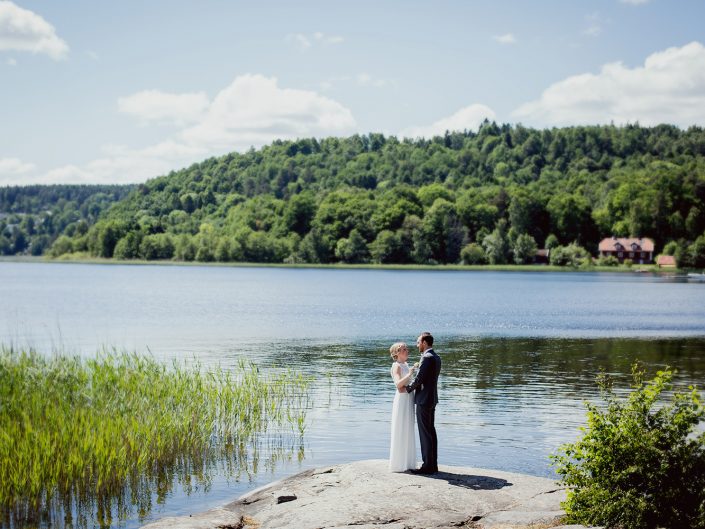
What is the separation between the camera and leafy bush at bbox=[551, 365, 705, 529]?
34.7 ft

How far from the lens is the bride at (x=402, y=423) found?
14.0 meters

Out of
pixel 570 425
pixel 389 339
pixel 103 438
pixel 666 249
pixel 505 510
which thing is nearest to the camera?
pixel 505 510

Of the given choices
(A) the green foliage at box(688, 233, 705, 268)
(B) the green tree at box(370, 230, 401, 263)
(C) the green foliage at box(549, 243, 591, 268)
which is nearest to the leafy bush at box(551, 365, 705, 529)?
(A) the green foliage at box(688, 233, 705, 268)

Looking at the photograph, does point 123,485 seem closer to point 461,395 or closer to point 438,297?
point 461,395

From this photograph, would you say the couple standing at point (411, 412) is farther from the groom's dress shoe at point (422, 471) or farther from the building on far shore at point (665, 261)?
the building on far shore at point (665, 261)

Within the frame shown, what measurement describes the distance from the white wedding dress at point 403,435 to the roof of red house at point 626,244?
166 metres

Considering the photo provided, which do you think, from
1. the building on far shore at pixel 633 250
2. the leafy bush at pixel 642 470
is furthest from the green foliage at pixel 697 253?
the leafy bush at pixel 642 470

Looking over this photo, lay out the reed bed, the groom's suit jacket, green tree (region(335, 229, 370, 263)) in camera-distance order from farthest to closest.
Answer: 1. green tree (region(335, 229, 370, 263))
2. the groom's suit jacket
3. the reed bed

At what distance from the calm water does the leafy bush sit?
21.0 ft

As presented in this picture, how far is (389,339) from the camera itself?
46.5 meters

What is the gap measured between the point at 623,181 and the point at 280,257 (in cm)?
7936

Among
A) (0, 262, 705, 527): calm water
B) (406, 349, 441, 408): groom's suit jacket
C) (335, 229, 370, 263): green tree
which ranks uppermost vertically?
(335, 229, 370, 263): green tree

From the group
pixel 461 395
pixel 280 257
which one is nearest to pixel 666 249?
pixel 280 257

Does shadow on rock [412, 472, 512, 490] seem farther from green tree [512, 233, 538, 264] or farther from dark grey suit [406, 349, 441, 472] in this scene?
green tree [512, 233, 538, 264]
